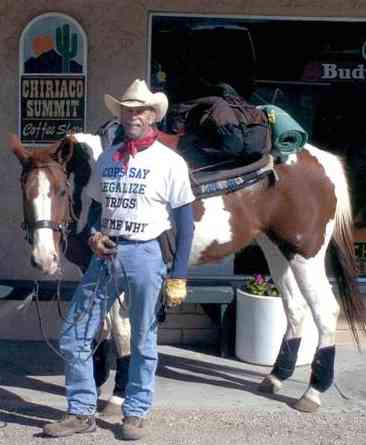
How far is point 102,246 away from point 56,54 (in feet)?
7.90

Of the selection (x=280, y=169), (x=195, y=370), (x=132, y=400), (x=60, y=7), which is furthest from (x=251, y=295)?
(x=60, y=7)

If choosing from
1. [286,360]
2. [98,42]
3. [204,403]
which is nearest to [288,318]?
[286,360]

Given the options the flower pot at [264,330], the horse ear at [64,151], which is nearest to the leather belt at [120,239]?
the horse ear at [64,151]

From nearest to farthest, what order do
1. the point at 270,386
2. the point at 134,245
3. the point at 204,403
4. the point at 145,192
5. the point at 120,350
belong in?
the point at 145,192, the point at 134,245, the point at 120,350, the point at 204,403, the point at 270,386

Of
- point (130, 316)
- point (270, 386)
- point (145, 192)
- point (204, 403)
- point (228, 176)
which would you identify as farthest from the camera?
point (270, 386)

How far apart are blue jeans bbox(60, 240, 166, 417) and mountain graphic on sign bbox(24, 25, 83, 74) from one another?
7.36ft

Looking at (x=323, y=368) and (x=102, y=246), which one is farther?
(x=323, y=368)

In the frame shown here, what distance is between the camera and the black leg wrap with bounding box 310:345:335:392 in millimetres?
6340

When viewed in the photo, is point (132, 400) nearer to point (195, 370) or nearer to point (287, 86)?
point (195, 370)

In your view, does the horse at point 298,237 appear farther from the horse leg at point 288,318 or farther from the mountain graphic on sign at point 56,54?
the mountain graphic on sign at point 56,54

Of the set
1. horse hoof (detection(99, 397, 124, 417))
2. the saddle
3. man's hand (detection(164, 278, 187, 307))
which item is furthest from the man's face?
horse hoof (detection(99, 397, 124, 417))

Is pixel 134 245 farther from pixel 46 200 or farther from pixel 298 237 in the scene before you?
pixel 298 237

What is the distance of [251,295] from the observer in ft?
23.8

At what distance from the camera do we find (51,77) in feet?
24.3
